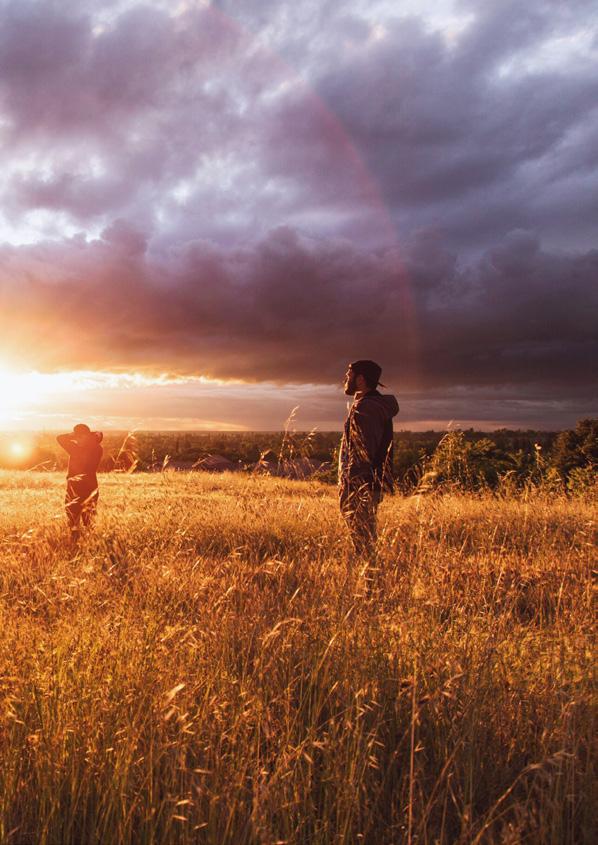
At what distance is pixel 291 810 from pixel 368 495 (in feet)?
13.3

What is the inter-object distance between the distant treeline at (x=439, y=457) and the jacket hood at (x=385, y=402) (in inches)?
29.6

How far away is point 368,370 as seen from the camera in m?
6.39

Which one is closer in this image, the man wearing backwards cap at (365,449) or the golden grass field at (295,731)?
the golden grass field at (295,731)

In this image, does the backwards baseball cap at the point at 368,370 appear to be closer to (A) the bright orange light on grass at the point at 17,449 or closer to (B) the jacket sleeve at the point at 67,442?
(B) the jacket sleeve at the point at 67,442

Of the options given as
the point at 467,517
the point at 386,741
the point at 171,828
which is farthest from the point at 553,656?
the point at 467,517

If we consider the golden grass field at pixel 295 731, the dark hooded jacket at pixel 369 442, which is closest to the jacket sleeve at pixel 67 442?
the golden grass field at pixel 295 731

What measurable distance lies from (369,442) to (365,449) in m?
0.09

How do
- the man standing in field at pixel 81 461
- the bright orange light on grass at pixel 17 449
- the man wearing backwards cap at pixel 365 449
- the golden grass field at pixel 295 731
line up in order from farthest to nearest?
the bright orange light on grass at pixel 17 449 → the man standing in field at pixel 81 461 → the man wearing backwards cap at pixel 365 449 → the golden grass field at pixel 295 731

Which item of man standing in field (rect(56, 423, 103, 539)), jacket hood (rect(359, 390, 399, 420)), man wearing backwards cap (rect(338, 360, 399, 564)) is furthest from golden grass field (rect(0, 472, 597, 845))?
man standing in field (rect(56, 423, 103, 539))

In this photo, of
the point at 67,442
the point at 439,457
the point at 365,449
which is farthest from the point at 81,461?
the point at 439,457

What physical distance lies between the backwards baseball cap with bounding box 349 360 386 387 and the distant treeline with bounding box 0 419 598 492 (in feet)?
2.82

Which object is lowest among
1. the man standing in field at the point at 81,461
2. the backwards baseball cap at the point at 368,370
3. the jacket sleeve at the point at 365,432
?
the man standing in field at the point at 81,461

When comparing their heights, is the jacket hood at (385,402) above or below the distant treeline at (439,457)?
above

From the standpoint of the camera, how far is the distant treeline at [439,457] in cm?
647
